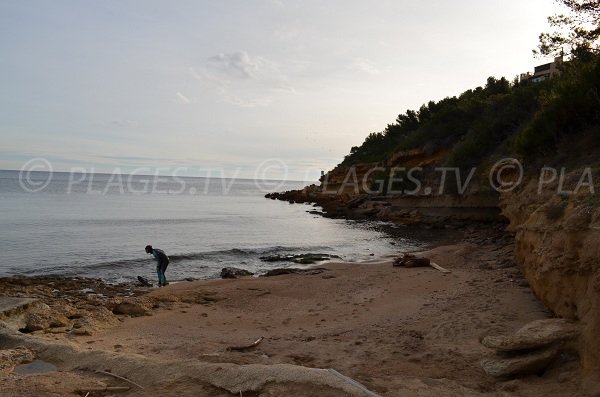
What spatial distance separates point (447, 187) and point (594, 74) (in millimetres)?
20966

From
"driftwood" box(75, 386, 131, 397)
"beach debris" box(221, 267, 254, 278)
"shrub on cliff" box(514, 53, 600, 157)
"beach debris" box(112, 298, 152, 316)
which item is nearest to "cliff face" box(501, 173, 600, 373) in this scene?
"driftwood" box(75, 386, 131, 397)

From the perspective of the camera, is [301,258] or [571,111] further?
[301,258]

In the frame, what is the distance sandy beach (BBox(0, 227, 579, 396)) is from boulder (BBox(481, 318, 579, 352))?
35 centimetres

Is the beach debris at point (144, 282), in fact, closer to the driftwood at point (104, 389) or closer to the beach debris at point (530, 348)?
the driftwood at point (104, 389)

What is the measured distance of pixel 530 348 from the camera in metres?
5.68

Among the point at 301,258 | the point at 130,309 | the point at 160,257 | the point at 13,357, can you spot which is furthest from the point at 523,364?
the point at 301,258

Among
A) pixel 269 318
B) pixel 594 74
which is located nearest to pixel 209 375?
pixel 269 318

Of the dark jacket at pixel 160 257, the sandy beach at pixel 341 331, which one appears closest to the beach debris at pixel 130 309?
the sandy beach at pixel 341 331

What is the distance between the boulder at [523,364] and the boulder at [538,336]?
0.11 m

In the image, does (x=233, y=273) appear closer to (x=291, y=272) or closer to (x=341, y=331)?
(x=291, y=272)

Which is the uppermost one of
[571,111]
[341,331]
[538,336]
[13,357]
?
[571,111]

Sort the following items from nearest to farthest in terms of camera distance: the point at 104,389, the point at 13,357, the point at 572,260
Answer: the point at 104,389
the point at 572,260
the point at 13,357

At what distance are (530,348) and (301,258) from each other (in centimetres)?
1503

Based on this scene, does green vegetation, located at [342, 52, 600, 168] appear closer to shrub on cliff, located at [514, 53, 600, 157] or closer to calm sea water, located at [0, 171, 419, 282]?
shrub on cliff, located at [514, 53, 600, 157]
